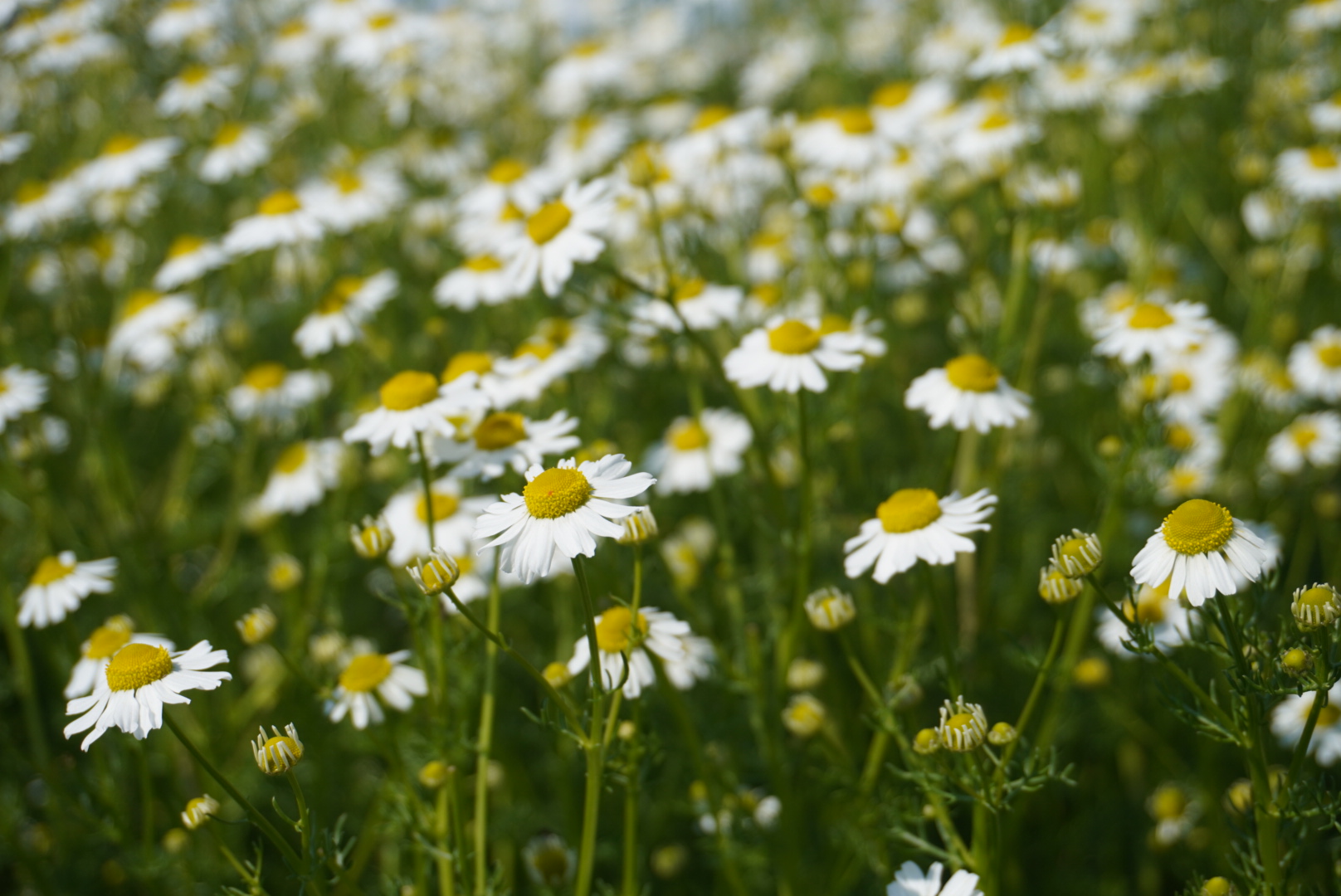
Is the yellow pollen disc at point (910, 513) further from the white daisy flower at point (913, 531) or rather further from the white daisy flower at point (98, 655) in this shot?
the white daisy flower at point (98, 655)

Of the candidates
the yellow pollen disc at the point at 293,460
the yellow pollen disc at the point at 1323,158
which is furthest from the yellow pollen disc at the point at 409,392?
the yellow pollen disc at the point at 1323,158

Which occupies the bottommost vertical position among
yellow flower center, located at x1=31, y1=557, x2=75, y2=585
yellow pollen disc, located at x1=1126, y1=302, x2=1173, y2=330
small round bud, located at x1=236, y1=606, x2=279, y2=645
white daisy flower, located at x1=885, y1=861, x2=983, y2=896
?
white daisy flower, located at x1=885, y1=861, x2=983, y2=896

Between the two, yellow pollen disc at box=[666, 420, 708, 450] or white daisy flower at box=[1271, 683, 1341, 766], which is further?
yellow pollen disc at box=[666, 420, 708, 450]

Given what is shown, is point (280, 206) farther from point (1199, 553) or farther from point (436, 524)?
point (1199, 553)

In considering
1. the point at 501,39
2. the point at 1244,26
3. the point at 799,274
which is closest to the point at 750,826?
the point at 799,274

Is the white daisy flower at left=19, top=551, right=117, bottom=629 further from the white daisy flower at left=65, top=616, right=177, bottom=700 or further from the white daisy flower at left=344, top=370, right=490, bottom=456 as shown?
the white daisy flower at left=344, top=370, right=490, bottom=456

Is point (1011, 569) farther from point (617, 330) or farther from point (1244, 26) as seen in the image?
point (1244, 26)

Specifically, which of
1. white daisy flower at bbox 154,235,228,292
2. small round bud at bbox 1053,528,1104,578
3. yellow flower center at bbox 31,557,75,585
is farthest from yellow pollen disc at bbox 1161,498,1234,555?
white daisy flower at bbox 154,235,228,292
